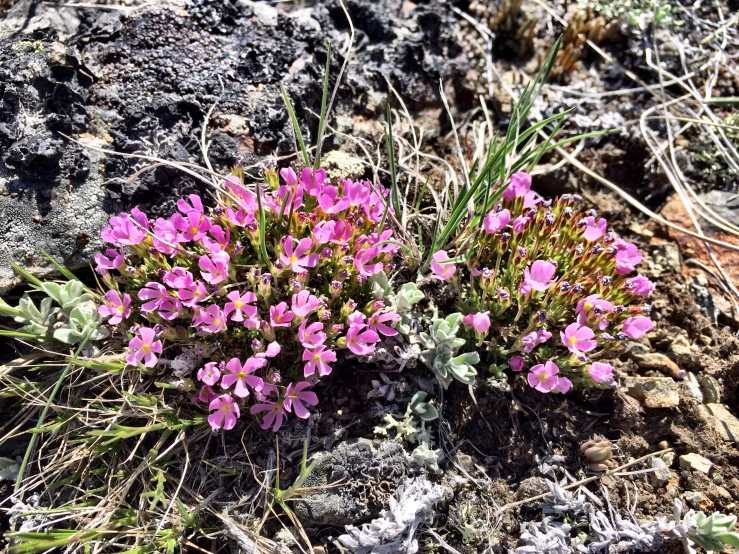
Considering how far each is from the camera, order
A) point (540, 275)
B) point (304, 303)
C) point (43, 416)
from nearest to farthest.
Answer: point (43, 416), point (304, 303), point (540, 275)

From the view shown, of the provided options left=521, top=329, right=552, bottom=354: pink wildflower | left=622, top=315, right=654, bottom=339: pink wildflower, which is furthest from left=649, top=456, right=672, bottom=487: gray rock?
left=521, top=329, right=552, bottom=354: pink wildflower

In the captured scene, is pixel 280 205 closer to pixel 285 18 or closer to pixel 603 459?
pixel 285 18

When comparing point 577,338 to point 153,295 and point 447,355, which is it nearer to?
point 447,355

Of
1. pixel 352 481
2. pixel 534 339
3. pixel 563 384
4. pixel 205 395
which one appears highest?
pixel 534 339

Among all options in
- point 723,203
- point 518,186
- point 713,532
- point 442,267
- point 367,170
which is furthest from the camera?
point 723,203

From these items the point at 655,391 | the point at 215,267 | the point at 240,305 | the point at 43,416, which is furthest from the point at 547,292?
the point at 43,416

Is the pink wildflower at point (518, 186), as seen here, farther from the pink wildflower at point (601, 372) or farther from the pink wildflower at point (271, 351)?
the pink wildflower at point (271, 351)

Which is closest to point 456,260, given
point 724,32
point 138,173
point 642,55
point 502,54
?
point 138,173

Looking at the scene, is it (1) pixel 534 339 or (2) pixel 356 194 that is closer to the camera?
(1) pixel 534 339
